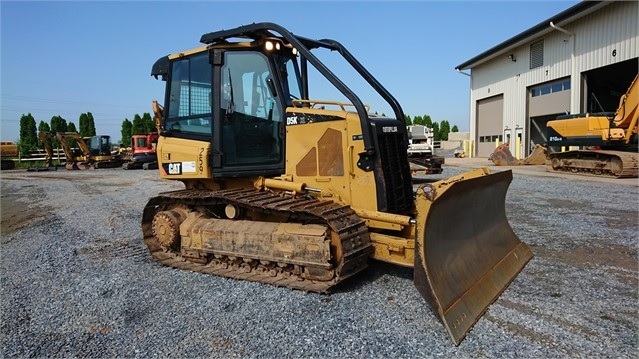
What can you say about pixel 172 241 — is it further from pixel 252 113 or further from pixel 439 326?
pixel 439 326

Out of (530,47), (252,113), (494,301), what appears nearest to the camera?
(494,301)

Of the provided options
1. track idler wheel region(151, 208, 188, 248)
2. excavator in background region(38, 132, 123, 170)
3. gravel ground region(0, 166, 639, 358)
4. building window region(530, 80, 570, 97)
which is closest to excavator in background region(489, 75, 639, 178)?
building window region(530, 80, 570, 97)

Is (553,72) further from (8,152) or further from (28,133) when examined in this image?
(28,133)

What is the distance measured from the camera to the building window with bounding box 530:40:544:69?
25.4 m

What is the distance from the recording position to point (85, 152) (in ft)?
109

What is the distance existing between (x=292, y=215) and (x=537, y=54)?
2532 cm

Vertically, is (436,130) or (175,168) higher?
(436,130)

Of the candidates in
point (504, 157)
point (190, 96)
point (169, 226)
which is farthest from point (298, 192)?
point (504, 157)

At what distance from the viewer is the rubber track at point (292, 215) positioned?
4449mm

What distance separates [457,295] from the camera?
400 cm

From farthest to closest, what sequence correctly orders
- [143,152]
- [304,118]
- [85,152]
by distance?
[85,152] < [143,152] < [304,118]

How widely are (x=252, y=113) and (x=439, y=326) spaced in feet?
11.0

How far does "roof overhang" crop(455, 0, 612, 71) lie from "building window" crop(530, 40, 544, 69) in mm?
405

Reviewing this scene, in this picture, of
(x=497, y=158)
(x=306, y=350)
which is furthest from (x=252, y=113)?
(x=497, y=158)
